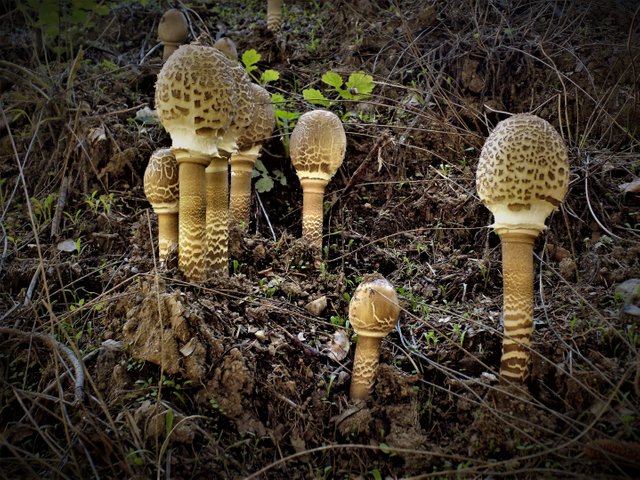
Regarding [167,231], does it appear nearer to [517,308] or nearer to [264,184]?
[264,184]

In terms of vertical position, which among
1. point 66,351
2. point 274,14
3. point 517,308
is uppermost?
point 274,14

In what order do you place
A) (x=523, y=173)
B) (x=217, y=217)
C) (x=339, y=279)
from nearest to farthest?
1. (x=523, y=173)
2. (x=217, y=217)
3. (x=339, y=279)

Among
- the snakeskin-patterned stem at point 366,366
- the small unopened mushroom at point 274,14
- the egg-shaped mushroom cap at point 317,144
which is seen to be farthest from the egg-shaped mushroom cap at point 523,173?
the small unopened mushroom at point 274,14

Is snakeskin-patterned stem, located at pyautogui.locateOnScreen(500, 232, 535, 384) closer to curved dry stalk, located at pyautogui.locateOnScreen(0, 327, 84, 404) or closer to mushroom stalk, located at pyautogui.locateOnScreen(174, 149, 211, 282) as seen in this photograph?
mushroom stalk, located at pyautogui.locateOnScreen(174, 149, 211, 282)

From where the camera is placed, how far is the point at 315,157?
184 inches

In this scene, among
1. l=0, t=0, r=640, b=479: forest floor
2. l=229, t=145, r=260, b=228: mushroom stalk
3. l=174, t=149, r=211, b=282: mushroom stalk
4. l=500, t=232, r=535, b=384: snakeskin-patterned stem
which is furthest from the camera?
l=229, t=145, r=260, b=228: mushroom stalk

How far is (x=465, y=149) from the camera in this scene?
550cm

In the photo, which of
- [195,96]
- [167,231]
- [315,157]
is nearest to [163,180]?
[167,231]

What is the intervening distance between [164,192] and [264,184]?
1.50 m

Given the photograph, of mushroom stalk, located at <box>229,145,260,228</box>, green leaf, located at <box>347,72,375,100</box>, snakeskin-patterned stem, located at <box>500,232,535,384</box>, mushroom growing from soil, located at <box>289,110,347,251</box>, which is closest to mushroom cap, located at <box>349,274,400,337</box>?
snakeskin-patterned stem, located at <box>500,232,535,384</box>

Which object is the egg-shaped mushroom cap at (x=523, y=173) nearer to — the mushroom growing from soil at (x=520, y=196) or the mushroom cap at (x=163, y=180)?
the mushroom growing from soil at (x=520, y=196)

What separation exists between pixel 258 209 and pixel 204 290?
1.68 meters

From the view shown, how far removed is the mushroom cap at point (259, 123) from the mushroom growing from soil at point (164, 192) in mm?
771

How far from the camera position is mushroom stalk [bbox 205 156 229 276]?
4020 mm
